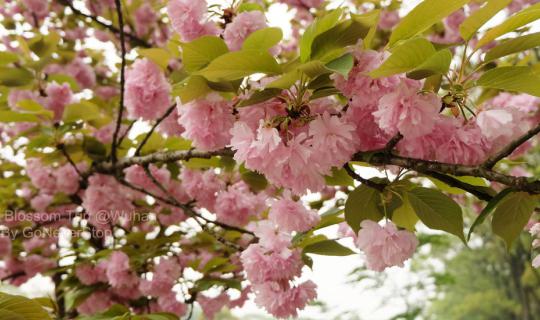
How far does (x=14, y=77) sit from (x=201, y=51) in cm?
120

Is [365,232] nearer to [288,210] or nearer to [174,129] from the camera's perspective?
[288,210]

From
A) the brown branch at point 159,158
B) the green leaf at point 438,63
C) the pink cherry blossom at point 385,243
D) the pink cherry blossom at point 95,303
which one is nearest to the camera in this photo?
the green leaf at point 438,63

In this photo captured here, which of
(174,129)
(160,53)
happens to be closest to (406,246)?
(160,53)

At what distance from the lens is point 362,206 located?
91 cm

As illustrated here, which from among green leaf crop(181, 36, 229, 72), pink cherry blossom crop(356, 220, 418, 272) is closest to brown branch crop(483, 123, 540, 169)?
pink cherry blossom crop(356, 220, 418, 272)

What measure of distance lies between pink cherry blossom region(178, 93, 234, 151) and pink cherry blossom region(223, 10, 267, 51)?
0.45 feet

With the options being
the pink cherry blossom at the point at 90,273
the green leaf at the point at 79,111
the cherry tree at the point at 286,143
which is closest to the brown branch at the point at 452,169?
the cherry tree at the point at 286,143

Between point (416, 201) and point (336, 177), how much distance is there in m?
0.22

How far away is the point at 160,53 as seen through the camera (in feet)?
3.94

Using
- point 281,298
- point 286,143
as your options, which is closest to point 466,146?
point 286,143

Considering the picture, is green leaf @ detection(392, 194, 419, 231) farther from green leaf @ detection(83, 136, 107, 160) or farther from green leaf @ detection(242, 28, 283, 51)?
green leaf @ detection(83, 136, 107, 160)

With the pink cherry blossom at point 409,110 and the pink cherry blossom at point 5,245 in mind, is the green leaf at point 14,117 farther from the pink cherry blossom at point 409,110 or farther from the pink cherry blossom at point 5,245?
the pink cherry blossom at point 409,110

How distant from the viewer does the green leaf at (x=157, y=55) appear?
3.86ft

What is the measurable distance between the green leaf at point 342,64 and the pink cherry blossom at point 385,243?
1.06 ft
